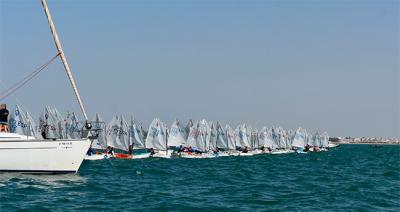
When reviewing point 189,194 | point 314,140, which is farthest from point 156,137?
point 314,140

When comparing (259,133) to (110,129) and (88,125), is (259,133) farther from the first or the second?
(88,125)

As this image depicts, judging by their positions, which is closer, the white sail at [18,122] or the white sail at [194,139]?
the white sail at [18,122]

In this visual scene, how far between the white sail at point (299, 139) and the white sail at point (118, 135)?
6762 cm

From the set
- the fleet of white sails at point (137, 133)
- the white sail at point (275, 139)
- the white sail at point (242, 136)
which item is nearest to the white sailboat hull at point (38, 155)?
the fleet of white sails at point (137, 133)

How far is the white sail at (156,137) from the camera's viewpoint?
257ft

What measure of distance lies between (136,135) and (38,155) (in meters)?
46.8

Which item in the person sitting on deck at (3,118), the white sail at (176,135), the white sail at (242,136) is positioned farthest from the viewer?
the white sail at (242,136)

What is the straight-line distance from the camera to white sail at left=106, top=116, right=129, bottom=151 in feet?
246

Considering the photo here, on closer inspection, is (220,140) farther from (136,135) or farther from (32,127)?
(32,127)

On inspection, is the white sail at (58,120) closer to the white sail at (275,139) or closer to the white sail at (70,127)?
the white sail at (70,127)

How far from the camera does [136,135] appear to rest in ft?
255

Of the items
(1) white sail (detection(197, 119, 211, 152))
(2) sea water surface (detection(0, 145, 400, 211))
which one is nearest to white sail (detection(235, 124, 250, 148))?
(1) white sail (detection(197, 119, 211, 152))

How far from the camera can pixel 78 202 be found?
72.1 feet

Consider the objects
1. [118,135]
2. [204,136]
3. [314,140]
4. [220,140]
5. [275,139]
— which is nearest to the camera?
[118,135]
